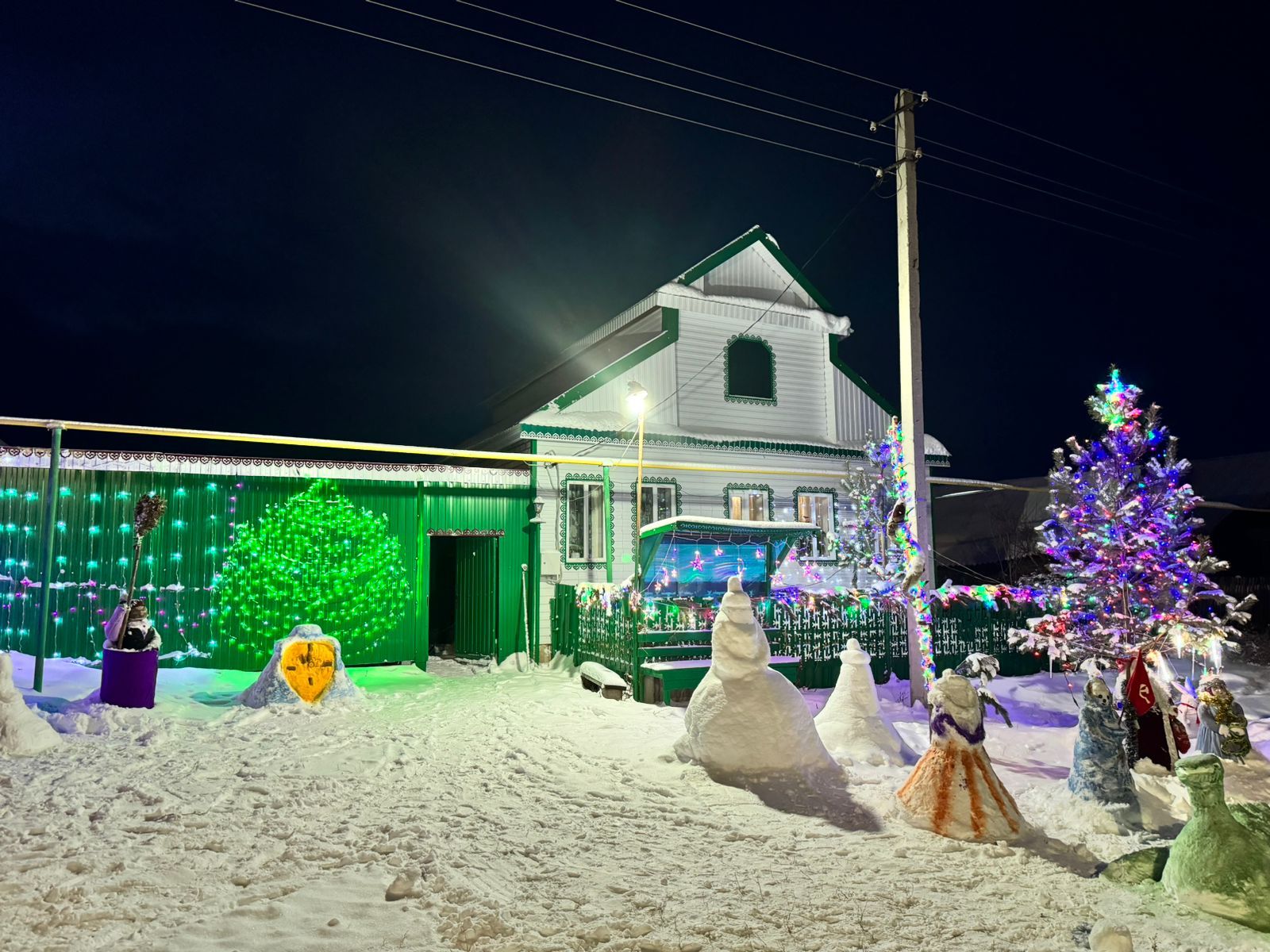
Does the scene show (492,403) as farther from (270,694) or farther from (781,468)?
(270,694)

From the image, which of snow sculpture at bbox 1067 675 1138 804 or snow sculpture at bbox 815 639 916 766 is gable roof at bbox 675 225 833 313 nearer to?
snow sculpture at bbox 815 639 916 766

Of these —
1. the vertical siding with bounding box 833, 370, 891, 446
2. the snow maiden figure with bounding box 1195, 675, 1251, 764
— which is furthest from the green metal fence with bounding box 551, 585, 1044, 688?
the snow maiden figure with bounding box 1195, 675, 1251, 764

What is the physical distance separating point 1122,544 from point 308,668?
11.1 meters

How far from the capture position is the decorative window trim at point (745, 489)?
56.0 feet

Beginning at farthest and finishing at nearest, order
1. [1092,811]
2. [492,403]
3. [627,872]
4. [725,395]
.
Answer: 1. [492,403]
2. [725,395]
3. [1092,811]
4. [627,872]

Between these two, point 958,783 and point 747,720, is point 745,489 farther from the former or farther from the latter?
point 958,783

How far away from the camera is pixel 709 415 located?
1719 cm

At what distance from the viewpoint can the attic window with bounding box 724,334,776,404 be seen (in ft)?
57.8

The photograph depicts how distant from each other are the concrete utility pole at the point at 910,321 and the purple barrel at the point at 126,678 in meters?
9.19

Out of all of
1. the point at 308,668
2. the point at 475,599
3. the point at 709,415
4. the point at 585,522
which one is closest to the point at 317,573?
the point at 475,599

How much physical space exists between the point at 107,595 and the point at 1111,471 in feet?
49.7

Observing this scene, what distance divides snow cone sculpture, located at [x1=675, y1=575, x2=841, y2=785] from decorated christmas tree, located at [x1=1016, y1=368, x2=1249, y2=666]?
20.1 feet

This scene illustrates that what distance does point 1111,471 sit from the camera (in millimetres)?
11641

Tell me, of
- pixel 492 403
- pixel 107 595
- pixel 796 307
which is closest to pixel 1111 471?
pixel 796 307
